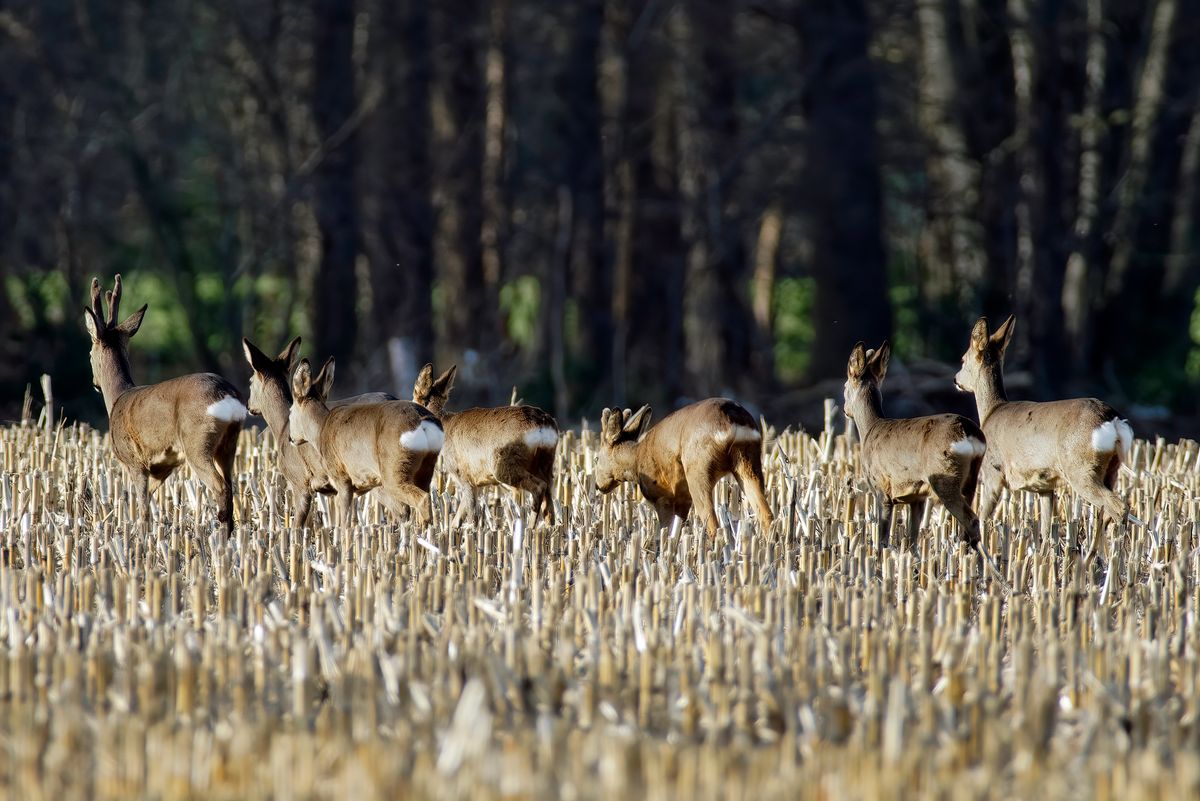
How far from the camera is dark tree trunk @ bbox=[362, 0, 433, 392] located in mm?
24781

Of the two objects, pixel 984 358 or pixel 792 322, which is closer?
pixel 984 358

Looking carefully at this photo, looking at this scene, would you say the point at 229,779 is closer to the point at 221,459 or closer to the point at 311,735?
the point at 311,735

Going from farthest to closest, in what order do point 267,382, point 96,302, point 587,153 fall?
point 587,153, point 96,302, point 267,382

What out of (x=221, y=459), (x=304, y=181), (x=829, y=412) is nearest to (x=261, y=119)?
(x=304, y=181)

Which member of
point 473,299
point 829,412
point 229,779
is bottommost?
point 229,779

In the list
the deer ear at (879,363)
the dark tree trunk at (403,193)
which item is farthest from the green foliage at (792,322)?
the deer ear at (879,363)

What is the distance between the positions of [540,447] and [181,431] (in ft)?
6.33

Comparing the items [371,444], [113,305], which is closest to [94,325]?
[113,305]

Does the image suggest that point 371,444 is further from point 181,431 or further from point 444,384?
point 444,384

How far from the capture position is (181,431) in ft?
31.2

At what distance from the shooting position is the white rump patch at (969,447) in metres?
9.02

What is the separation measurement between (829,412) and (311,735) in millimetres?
8158

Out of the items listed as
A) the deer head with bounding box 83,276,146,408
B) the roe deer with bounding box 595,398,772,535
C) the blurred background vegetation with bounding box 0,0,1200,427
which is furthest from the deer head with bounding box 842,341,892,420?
the blurred background vegetation with bounding box 0,0,1200,427

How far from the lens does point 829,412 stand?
41.5 feet
